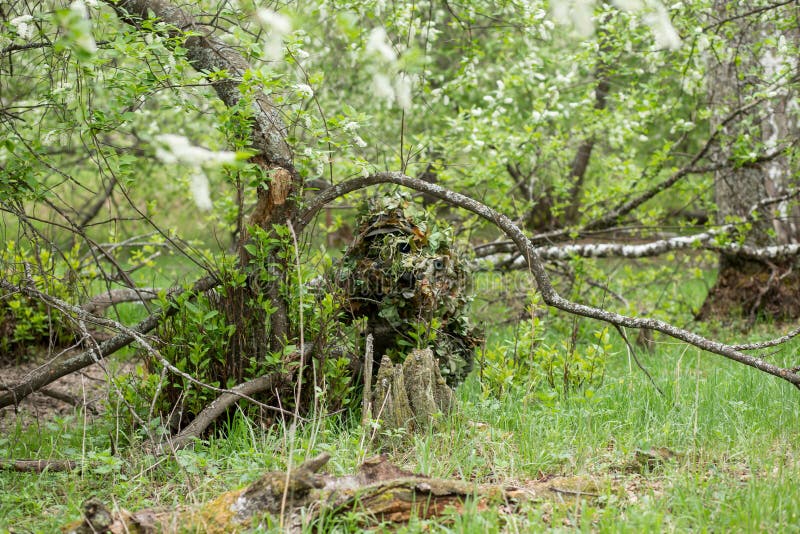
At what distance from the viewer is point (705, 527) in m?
2.88

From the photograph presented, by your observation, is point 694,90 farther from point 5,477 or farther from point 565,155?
Result: point 5,477

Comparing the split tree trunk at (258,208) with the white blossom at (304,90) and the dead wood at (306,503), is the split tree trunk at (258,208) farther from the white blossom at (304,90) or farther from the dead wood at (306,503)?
the dead wood at (306,503)

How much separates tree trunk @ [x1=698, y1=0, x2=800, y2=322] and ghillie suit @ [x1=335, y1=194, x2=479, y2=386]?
3962 millimetres

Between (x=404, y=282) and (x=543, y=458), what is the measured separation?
1.52m

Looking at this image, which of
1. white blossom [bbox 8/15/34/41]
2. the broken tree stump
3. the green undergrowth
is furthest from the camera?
the broken tree stump

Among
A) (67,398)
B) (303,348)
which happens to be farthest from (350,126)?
(67,398)

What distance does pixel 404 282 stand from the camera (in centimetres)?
467

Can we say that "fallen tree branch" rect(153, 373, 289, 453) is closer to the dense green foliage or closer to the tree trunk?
the dense green foliage

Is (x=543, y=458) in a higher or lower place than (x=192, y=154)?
lower

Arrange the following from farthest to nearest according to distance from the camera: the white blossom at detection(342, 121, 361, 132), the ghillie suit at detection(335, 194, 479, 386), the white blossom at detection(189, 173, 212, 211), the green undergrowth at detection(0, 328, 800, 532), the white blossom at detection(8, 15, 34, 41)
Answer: the ghillie suit at detection(335, 194, 479, 386) < the white blossom at detection(342, 121, 361, 132) < the white blossom at detection(8, 15, 34, 41) < the green undergrowth at detection(0, 328, 800, 532) < the white blossom at detection(189, 173, 212, 211)

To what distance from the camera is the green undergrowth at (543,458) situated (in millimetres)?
3020

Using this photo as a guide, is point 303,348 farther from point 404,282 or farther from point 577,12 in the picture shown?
point 577,12

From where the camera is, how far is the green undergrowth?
3020mm

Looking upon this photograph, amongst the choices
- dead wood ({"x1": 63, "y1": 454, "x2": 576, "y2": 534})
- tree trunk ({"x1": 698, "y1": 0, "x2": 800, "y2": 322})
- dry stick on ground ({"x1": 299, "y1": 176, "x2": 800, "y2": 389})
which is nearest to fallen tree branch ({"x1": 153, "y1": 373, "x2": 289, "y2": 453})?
dead wood ({"x1": 63, "y1": 454, "x2": 576, "y2": 534})
